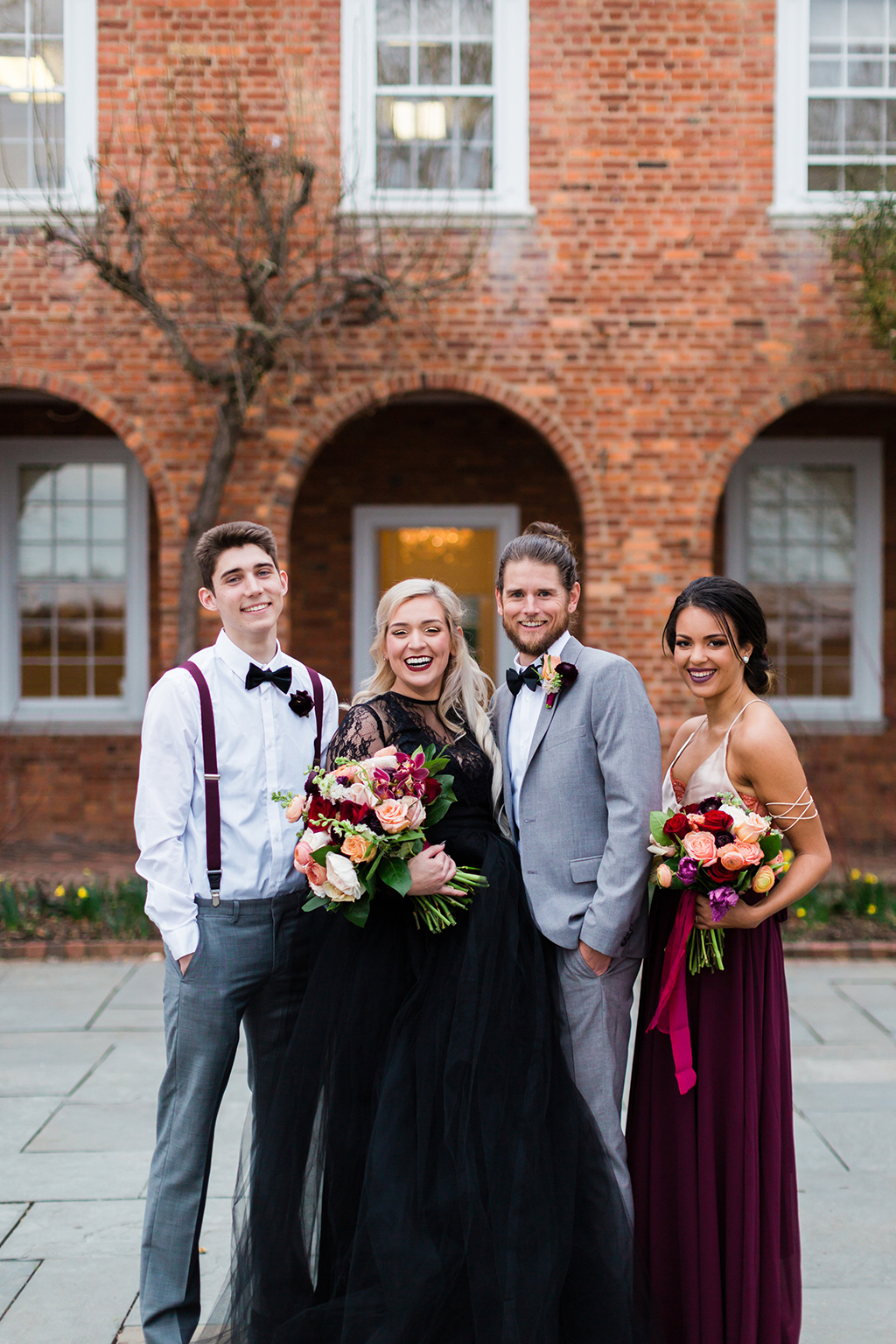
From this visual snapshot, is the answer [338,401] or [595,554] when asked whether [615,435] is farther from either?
[338,401]

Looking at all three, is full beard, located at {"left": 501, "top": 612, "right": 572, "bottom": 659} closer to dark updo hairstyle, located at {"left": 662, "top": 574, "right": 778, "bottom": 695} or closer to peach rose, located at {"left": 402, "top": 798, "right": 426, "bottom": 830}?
dark updo hairstyle, located at {"left": 662, "top": 574, "right": 778, "bottom": 695}

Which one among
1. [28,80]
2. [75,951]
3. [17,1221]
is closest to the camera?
[17,1221]

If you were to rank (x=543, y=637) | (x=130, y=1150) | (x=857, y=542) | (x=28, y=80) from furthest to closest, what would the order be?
(x=857, y=542) < (x=28, y=80) < (x=130, y=1150) < (x=543, y=637)

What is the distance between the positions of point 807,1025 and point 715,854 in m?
3.44

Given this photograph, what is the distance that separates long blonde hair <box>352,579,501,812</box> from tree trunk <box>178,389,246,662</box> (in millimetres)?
4796

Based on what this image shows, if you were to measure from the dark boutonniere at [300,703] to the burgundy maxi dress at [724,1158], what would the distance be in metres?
1.04

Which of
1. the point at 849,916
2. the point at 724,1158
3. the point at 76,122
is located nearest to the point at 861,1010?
the point at 849,916

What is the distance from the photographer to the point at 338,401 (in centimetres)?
782

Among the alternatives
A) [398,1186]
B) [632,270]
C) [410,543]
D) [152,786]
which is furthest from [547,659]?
[410,543]

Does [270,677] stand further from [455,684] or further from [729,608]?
[729,608]

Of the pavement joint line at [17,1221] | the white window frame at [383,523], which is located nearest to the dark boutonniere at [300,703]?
the pavement joint line at [17,1221]

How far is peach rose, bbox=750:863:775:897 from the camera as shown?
265cm

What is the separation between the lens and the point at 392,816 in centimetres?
255

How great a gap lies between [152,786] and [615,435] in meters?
5.81
